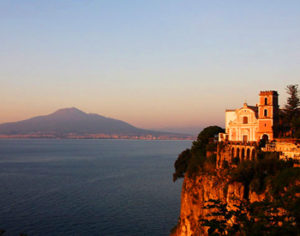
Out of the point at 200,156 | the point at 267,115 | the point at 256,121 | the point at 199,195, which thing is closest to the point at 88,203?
the point at 200,156

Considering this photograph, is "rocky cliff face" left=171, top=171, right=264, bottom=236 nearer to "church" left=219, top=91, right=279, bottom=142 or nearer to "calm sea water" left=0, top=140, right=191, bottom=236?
"church" left=219, top=91, right=279, bottom=142

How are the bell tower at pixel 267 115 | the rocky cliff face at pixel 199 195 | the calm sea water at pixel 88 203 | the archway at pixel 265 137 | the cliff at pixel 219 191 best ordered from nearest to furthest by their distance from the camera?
the cliff at pixel 219 191, the rocky cliff face at pixel 199 195, the bell tower at pixel 267 115, the archway at pixel 265 137, the calm sea water at pixel 88 203

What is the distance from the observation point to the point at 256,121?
3697 cm

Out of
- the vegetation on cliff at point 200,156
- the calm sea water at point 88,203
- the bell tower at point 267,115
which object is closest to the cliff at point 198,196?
the vegetation on cliff at point 200,156

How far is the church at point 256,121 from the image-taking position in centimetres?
3597

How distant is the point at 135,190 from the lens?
219 feet

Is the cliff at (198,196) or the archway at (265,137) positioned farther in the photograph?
the archway at (265,137)

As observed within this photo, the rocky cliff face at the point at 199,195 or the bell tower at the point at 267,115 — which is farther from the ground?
the bell tower at the point at 267,115

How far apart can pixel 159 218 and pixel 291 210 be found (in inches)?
1514

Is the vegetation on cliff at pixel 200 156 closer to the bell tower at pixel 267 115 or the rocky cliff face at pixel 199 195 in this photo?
the rocky cliff face at pixel 199 195

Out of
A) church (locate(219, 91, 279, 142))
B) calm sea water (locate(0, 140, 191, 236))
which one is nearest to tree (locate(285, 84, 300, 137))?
church (locate(219, 91, 279, 142))

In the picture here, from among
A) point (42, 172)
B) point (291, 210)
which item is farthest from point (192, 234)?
point (42, 172)

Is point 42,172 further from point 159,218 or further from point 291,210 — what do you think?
point 291,210

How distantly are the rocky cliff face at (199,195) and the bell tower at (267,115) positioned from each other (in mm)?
7487
